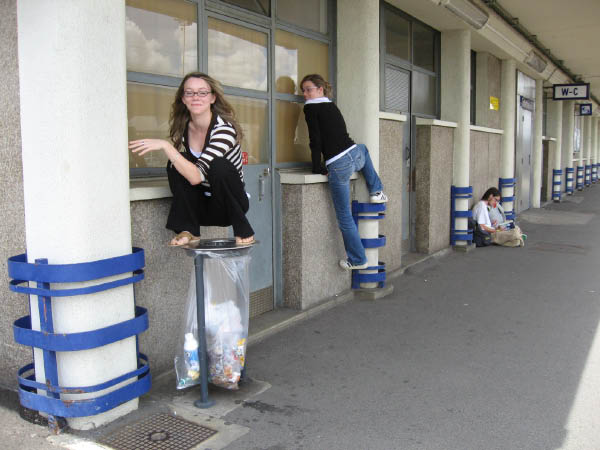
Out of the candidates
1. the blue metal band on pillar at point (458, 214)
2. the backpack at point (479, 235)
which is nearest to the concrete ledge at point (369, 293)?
the blue metal band on pillar at point (458, 214)

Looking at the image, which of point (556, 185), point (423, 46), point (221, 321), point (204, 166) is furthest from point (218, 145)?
point (556, 185)

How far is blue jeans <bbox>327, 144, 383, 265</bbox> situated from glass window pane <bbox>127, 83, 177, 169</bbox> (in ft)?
6.10

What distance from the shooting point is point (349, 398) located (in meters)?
3.66

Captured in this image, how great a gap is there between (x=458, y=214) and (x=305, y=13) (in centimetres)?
440

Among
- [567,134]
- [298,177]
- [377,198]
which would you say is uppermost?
[567,134]

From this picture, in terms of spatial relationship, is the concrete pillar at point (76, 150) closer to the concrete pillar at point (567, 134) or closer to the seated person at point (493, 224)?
the seated person at point (493, 224)

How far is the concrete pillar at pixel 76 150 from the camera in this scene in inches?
115

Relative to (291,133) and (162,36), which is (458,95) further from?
(162,36)

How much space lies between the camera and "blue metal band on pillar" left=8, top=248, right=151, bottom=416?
9.75 feet

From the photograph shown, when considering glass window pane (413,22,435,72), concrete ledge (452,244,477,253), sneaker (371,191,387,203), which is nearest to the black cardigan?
sneaker (371,191,387,203)

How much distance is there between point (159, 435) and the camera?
313 cm

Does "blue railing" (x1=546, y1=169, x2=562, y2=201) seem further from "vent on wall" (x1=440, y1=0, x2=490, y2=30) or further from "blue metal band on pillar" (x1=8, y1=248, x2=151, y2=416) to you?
"blue metal band on pillar" (x1=8, y1=248, x2=151, y2=416)

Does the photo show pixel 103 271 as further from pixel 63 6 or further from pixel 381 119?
pixel 381 119

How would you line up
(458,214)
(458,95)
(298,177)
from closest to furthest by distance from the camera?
(298,177) < (458,95) < (458,214)
